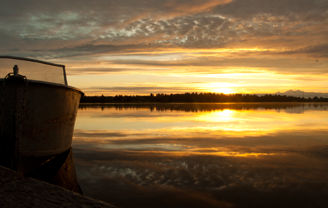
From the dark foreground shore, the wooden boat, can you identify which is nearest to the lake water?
the wooden boat

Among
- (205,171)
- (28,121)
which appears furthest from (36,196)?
(205,171)

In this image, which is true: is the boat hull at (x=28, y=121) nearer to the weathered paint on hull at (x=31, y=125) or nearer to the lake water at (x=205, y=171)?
the weathered paint on hull at (x=31, y=125)

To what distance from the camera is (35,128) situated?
15.9ft

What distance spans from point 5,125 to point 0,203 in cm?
250

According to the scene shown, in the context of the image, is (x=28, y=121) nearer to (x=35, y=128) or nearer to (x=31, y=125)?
(x=31, y=125)

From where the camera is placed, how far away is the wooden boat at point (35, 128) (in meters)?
4.50

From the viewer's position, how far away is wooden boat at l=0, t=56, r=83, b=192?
4504 mm

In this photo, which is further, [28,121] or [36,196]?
[28,121]

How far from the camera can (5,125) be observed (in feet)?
15.0

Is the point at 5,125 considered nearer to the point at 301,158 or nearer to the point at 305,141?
the point at 301,158

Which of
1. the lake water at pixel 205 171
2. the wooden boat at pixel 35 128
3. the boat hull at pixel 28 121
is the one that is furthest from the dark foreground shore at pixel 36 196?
the boat hull at pixel 28 121

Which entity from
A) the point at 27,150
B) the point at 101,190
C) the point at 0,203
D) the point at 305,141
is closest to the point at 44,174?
the point at 27,150

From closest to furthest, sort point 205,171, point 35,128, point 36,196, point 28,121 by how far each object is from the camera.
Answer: point 36,196
point 205,171
point 28,121
point 35,128

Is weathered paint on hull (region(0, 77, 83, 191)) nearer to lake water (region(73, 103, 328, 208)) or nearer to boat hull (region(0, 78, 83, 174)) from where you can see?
boat hull (region(0, 78, 83, 174))
